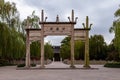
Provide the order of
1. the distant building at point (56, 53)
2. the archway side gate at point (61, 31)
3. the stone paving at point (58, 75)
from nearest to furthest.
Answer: the stone paving at point (58, 75)
the archway side gate at point (61, 31)
the distant building at point (56, 53)

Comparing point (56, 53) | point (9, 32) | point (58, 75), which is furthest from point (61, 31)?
point (56, 53)

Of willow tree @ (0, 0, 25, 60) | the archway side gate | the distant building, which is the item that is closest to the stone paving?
the archway side gate

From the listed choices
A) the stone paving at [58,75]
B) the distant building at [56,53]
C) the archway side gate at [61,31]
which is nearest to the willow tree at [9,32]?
the archway side gate at [61,31]

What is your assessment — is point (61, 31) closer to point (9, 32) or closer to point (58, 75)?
point (9, 32)

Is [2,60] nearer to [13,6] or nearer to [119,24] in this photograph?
[13,6]

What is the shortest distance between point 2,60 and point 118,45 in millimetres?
19045

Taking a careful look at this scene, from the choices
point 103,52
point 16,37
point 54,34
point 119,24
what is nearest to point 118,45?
point 119,24

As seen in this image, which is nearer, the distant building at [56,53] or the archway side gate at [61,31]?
the archway side gate at [61,31]

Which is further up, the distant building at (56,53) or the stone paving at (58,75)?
the distant building at (56,53)

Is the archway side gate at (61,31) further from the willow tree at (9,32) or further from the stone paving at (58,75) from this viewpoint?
the stone paving at (58,75)

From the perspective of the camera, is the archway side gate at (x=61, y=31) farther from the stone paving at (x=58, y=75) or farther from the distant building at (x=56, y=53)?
the distant building at (x=56, y=53)

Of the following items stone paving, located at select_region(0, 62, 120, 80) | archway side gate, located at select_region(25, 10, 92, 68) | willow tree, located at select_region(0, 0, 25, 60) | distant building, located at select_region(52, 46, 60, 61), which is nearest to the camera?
stone paving, located at select_region(0, 62, 120, 80)

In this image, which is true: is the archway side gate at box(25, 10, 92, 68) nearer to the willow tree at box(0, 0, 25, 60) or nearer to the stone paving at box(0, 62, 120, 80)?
the willow tree at box(0, 0, 25, 60)

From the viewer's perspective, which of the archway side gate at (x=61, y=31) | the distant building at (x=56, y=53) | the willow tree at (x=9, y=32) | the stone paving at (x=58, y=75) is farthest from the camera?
the distant building at (x=56, y=53)
